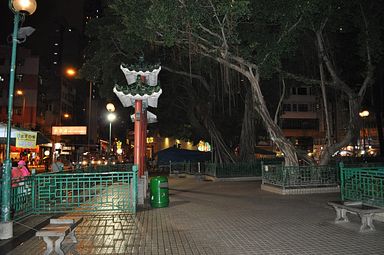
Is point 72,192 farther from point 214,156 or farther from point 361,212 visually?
point 214,156

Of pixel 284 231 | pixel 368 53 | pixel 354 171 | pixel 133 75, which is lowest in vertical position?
pixel 284 231

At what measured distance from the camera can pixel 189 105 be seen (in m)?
29.2

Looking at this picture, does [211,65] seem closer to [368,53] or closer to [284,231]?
[368,53]

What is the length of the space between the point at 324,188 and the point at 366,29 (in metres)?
8.36

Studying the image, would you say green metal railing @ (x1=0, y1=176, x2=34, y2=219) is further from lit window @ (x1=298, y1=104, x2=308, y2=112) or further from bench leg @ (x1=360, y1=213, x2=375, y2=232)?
lit window @ (x1=298, y1=104, x2=308, y2=112)

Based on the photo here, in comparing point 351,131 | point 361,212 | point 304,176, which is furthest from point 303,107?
point 361,212

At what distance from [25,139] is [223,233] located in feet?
24.2

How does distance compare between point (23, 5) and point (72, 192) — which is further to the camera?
point (72, 192)

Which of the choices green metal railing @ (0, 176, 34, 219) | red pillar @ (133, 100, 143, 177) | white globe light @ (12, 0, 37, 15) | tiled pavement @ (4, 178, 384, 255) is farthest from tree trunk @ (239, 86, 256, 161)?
white globe light @ (12, 0, 37, 15)

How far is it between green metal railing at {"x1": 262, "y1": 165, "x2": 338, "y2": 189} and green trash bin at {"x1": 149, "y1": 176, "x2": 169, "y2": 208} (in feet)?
20.5

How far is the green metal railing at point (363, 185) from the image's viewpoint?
9.05m

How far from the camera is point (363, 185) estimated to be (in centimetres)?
980

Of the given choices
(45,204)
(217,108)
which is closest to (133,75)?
A: (45,204)

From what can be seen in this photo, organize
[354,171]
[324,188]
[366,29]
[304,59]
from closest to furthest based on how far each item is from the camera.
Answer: [354,171], [324,188], [366,29], [304,59]
